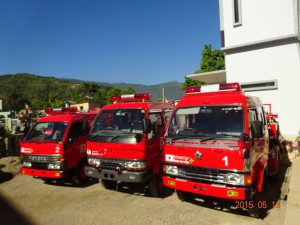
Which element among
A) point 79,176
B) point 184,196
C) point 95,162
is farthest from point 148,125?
point 79,176

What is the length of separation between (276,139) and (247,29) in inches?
211

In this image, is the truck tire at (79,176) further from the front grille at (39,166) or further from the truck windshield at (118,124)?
the truck windshield at (118,124)

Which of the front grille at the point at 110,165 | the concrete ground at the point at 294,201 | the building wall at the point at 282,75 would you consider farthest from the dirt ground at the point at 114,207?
the building wall at the point at 282,75

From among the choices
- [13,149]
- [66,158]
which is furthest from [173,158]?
[13,149]

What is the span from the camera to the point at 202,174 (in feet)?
18.5

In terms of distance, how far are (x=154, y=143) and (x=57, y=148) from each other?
113 inches

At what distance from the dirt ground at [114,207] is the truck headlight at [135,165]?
86 cm

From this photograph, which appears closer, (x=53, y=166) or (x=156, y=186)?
(x=156, y=186)

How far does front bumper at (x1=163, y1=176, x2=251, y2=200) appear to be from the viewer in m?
5.18

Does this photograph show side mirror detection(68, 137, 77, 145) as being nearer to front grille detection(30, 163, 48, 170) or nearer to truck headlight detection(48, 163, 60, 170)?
truck headlight detection(48, 163, 60, 170)

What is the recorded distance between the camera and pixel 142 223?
5781 millimetres

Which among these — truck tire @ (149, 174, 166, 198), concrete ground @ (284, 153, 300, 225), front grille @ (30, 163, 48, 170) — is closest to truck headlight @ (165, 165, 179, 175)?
truck tire @ (149, 174, 166, 198)

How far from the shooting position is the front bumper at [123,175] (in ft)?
21.9

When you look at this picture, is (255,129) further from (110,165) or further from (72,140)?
(72,140)
